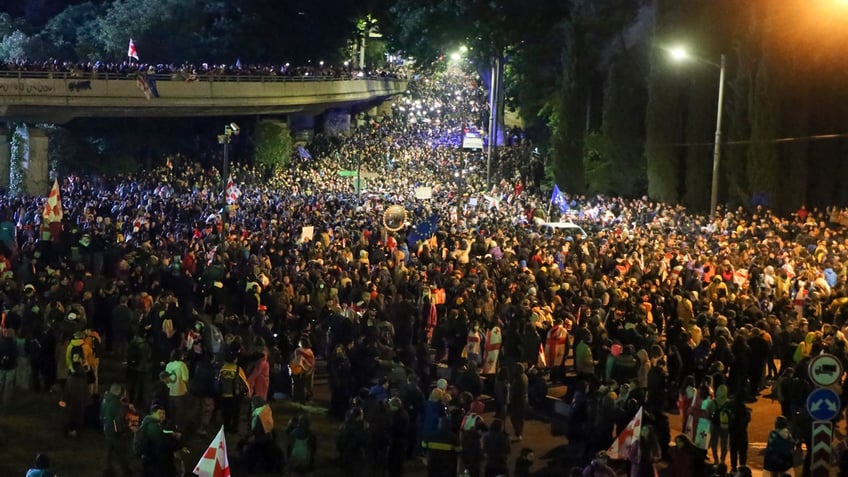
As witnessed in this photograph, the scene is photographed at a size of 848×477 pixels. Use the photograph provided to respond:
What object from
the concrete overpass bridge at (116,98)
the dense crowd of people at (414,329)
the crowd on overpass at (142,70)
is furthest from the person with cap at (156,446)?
the crowd on overpass at (142,70)

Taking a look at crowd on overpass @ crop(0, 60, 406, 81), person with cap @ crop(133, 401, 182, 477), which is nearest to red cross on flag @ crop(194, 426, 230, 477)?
person with cap @ crop(133, 401, 182, 477)

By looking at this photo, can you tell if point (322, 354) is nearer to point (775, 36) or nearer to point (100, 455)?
point (100, 455)

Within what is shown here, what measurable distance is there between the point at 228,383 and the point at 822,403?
22.1ft

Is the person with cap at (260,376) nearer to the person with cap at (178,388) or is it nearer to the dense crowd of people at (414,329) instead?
the dense crowd of people at (414,329)

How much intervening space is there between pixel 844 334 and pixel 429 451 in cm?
754

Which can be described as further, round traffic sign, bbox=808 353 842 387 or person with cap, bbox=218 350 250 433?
person with cap, bbox=218 350 250 433

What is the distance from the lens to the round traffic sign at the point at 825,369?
11.1m

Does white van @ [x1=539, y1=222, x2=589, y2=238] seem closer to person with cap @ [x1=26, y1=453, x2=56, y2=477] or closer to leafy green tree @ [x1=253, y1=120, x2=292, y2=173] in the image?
person with cap @ [x1=26, y1=453, x2=56, y2=477]

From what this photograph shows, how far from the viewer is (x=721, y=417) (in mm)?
12992

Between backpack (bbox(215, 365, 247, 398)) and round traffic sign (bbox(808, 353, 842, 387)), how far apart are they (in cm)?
661

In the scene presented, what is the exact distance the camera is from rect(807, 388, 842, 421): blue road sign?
11.2 metres

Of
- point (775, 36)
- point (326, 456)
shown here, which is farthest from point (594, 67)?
point (326, 456)

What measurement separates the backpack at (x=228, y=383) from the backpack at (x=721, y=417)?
18.4 ft

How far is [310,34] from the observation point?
66.2 metres
